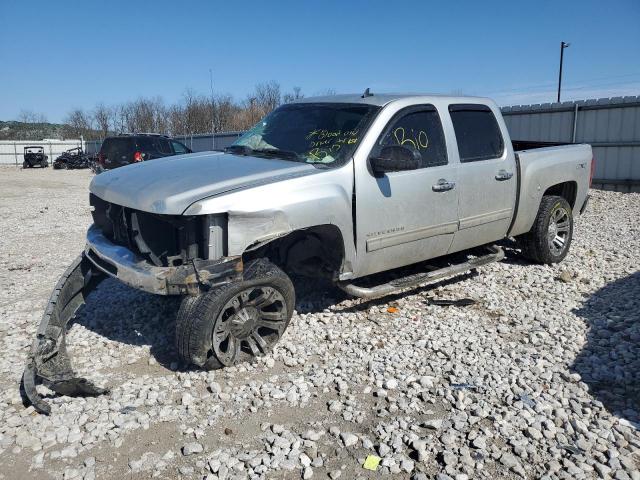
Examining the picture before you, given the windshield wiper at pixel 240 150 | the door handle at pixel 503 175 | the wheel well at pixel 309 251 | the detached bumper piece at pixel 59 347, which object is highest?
the windshield wiper at pixel 240 150

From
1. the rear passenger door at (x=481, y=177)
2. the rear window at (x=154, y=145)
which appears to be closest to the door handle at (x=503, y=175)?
the rear passenger door at (x=481, y=177)

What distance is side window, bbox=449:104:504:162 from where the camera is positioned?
5367 mm

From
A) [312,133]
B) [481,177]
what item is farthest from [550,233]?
[312,133]

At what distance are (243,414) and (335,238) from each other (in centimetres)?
160

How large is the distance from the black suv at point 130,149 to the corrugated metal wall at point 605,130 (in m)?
10.3

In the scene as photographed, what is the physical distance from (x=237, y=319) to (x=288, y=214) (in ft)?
2.82

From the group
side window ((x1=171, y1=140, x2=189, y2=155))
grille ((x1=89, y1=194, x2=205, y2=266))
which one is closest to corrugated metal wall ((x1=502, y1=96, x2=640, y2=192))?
side window ((x1=171, y1=140, x2=189, y2=155))

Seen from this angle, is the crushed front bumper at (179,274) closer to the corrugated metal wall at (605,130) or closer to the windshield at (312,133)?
the windshield at (312,133)

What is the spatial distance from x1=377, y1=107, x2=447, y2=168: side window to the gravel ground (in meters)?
1.49

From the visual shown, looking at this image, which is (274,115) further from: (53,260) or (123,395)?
(53,260)

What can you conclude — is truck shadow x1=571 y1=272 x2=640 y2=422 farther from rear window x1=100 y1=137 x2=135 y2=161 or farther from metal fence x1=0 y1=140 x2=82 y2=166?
metal fence x1=0 y1=140 x2=82 y2=166

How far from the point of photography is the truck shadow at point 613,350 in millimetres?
3621

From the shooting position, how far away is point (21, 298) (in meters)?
5.69

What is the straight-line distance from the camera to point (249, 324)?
4043 mm
